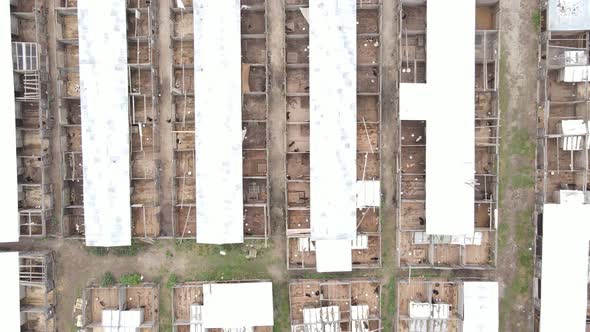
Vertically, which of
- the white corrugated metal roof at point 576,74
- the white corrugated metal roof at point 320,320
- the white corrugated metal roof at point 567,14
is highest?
the white corrugated metal roof at point 567,14

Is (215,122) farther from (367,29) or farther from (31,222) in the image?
(31,222)

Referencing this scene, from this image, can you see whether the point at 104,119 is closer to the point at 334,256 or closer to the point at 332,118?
the point at 332,118

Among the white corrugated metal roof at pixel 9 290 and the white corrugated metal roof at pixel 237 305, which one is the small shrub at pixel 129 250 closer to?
the white corrugated metal roof at pixel 237 305

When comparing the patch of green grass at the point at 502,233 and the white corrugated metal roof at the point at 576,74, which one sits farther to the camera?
the patch of green grass at the point at 502,233

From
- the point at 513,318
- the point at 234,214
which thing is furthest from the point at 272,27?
the point at 513,318

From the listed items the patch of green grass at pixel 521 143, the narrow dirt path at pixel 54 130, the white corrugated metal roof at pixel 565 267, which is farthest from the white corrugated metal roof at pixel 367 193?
Result: the narrow dirt path at pixel 54 130

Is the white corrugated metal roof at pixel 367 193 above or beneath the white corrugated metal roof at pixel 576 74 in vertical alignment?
beneath

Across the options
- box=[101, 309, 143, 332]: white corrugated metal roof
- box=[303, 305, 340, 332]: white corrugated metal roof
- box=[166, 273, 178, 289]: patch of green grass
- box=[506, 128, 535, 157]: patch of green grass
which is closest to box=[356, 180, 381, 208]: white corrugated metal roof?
box=[303, 305, 340, 332]: white corrugated metal roof

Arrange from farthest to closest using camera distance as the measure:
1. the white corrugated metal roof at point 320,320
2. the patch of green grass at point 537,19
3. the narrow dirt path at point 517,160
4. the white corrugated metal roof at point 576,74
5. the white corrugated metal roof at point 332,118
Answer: the narrow dirt path at point 517,160, the patch of green grass at point 537,19, the white corrugated metal roof at point 320,320, the white corrugated metal roof at point 576,74, the white corrugated metal roof at point 332,118
